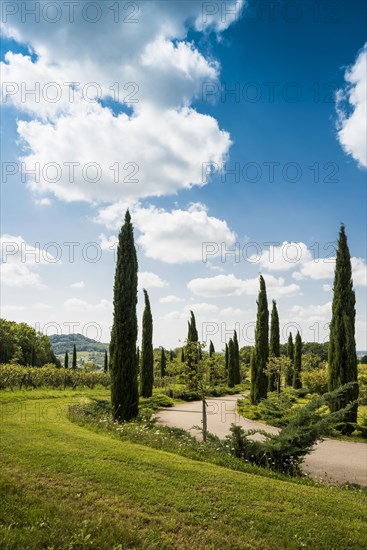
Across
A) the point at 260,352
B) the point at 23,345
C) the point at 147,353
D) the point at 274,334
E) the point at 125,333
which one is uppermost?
the point at 125,333

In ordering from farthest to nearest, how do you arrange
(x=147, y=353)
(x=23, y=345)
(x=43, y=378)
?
(x=23, y=345) < (x=43, y=378) < (x=147, y=353)

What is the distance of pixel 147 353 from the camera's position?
92.0ft

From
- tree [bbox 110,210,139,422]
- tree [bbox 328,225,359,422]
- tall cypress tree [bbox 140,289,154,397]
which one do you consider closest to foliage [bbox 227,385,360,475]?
tree [bbox 110,210,139,422]

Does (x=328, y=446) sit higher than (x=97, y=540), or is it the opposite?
(x=97, y=540)

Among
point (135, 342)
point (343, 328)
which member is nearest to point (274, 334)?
point (343, 328)

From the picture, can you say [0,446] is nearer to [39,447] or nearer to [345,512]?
[39,447]

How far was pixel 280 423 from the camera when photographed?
35.3 ft

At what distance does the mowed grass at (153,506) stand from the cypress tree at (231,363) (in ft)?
114

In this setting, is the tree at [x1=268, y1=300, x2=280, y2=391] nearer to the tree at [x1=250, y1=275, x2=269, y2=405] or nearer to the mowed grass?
the tree at [x1=250, y1=275, x2=269, y2=405]

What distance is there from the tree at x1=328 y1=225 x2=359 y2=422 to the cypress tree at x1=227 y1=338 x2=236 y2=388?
24.6 metres

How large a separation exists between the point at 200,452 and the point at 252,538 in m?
4.57

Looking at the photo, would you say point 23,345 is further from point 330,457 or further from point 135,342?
point 330,457

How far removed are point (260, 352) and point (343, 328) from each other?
28.3 feet

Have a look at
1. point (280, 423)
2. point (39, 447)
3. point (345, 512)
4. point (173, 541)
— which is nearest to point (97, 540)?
point (173, 541)
